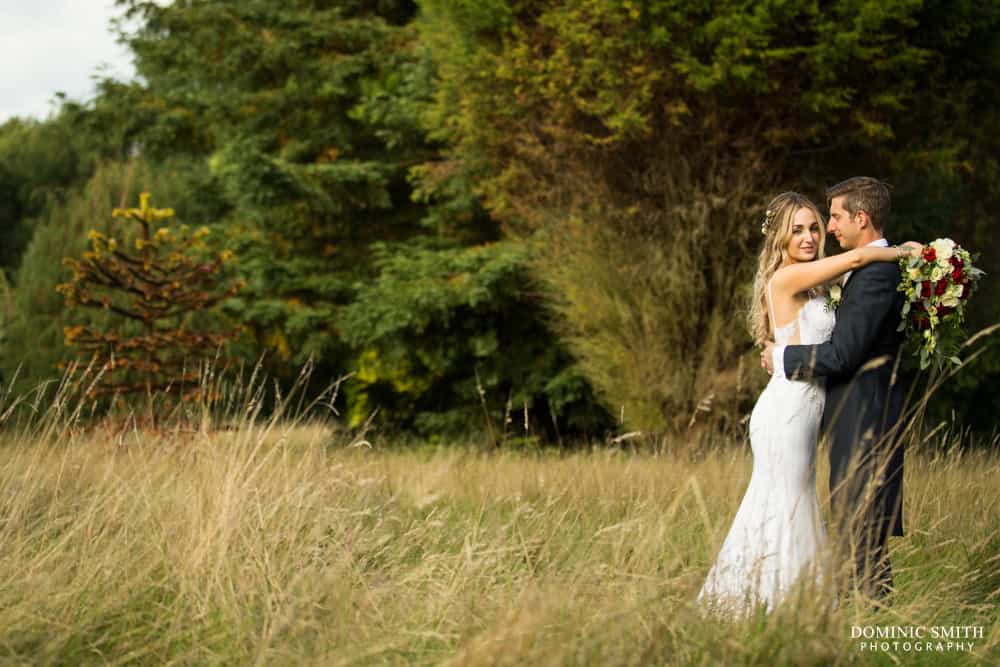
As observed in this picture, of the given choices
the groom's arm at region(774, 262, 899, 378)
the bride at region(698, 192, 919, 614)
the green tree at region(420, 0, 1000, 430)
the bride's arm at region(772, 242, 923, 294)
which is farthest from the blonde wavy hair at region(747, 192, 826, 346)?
the green tree at region(420, 0, 1000, 430)

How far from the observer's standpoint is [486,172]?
11.9 m

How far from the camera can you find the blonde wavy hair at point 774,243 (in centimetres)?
420

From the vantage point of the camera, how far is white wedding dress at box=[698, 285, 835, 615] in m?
3.86

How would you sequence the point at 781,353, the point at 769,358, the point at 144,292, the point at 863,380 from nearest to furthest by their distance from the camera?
the point at 863,380 < the point at 781,353 < the point at 769,358 < the point at 144,292

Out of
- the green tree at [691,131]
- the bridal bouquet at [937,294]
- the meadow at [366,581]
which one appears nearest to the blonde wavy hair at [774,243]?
the bridal bouquet at [937,294]

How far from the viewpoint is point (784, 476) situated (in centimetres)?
A: 400

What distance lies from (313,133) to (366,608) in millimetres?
11891

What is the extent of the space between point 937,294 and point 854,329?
0.41 meters

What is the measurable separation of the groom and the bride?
0.09 meters

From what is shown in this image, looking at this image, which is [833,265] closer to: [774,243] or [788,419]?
[774,243]

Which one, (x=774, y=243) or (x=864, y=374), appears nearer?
(x=864, y=374)

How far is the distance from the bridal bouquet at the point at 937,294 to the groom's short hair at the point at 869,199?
8.6 inches

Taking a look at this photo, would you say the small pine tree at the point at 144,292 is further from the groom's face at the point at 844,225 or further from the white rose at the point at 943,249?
the white rose at the point at 943,249

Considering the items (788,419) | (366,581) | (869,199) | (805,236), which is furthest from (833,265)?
(366,581)
